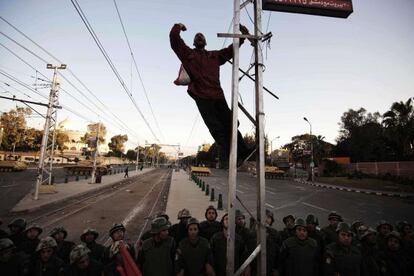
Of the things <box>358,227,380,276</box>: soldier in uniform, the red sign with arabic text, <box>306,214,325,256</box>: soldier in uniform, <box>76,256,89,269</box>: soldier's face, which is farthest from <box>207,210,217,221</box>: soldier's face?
the red sign with arabic text

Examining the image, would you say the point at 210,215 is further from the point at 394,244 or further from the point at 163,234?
the point at 394,244

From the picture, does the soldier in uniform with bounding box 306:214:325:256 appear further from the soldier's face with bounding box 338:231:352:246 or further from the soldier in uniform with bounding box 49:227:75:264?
the soldier in uniform with bounding box 49:227:75:264

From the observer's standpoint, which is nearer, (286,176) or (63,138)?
(286,176)

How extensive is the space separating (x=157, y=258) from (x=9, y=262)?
2.17 meters

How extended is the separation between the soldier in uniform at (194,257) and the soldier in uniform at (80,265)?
1247mm

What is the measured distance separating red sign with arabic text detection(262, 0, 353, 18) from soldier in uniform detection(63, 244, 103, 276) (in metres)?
4.23

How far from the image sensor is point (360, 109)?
58719mm

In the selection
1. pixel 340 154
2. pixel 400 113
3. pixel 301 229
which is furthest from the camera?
pixel 340 154

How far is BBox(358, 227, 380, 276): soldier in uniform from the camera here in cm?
369

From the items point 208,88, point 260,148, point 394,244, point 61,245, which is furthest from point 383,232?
point 61,245

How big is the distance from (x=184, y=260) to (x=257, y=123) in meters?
2.44

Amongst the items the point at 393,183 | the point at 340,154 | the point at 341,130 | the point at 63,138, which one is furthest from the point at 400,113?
the point at 63,138

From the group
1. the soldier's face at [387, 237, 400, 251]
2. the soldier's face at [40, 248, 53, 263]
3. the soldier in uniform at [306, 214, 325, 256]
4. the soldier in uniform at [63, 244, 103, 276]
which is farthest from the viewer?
the soldier in uniform at [306, 214, 325, 256]

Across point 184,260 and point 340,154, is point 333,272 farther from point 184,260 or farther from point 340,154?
point 340,154
